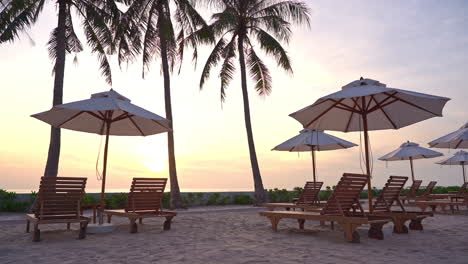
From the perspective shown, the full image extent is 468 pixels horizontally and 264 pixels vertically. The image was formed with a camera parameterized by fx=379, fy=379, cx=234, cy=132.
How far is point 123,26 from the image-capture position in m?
14.6

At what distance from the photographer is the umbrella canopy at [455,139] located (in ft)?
37.2

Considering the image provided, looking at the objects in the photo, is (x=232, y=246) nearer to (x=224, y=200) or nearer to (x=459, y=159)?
(x=224, y=200)

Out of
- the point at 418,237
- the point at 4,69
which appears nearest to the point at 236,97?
the point at 4,69

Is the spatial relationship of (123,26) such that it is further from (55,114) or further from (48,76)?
(55,114)

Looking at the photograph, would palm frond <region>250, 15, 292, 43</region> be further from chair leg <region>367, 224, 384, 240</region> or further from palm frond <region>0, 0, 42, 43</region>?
chair leg <region>367, 224, 384, 240</region>

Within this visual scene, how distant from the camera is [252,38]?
1755 centimetres

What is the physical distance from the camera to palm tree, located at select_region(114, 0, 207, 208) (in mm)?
14477

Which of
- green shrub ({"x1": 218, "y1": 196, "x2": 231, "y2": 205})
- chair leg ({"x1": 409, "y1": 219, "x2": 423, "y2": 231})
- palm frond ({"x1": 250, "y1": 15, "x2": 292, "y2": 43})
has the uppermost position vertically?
palm frond ({"x1": 250, "y1": 15, "x2": 292, "y2": 43})

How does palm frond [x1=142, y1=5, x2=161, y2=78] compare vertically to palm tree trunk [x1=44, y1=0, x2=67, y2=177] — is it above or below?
above

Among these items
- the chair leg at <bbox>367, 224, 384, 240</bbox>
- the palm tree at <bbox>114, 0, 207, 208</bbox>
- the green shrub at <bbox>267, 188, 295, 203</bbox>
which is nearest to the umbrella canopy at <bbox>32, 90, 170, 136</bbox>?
the chair leg at <bbox>367, 224, 384, 240</bbox>

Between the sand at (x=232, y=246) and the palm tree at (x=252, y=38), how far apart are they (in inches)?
368

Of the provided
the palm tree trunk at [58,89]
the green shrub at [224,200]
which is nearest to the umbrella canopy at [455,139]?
the green shrub at [224,200]

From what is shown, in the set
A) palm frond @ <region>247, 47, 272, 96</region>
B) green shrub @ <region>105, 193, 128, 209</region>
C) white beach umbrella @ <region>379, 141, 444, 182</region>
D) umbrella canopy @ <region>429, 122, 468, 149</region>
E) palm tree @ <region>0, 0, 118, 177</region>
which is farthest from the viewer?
palm frond @ <region>247, 47, 272, 96</region>

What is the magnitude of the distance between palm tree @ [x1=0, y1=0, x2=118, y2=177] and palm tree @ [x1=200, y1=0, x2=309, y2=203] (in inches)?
187
